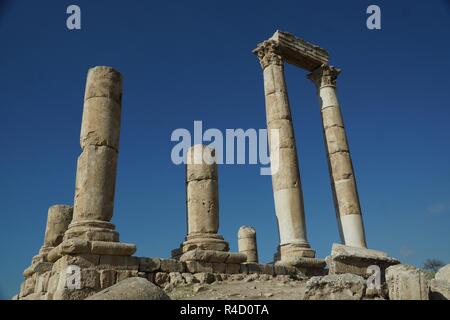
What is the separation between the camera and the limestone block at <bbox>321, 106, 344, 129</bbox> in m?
19.4

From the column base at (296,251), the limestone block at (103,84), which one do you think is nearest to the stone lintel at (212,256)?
the column base at (296,251)

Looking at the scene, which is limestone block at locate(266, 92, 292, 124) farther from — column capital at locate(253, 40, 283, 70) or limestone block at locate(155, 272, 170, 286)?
limestone block at locate(155, 272, 170, 286)

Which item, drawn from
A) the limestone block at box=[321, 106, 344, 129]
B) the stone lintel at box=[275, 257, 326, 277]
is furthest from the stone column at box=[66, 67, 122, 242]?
the limestone block at box=[321, 106, 344, 129]

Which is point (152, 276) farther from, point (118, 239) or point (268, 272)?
point (268, 272)

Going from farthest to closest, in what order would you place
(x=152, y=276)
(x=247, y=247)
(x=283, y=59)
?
(x=247, y=247) → (x=283, y=59) → (x=152, y=276)

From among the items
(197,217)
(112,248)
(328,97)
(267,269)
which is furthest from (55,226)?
(328,97)

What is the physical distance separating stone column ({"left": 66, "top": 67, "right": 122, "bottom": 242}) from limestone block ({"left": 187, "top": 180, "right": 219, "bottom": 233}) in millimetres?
2729

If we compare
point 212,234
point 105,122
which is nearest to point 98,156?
point 105,122

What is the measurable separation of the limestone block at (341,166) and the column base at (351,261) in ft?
19.5

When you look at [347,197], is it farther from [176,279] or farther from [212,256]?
[176,279]

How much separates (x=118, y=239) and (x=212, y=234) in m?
3.02

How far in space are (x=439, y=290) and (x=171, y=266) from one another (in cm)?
610

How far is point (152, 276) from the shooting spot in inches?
424
